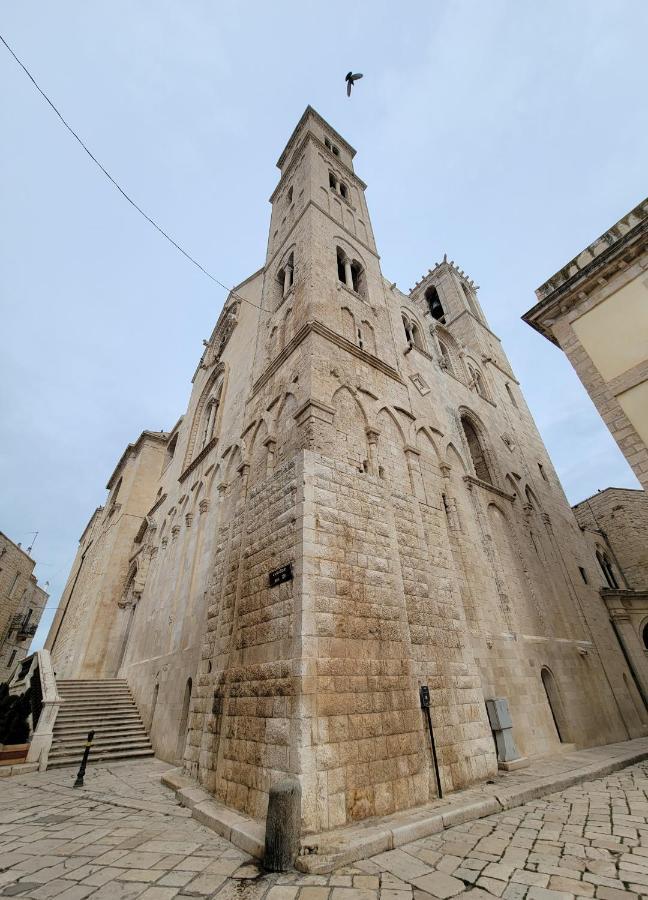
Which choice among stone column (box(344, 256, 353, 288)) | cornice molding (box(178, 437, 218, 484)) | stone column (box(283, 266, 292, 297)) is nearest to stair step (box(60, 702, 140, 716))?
cornice molding (box(178, 437, 218, 484))

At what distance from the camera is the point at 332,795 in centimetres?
411

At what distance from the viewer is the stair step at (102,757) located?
28.2 feet

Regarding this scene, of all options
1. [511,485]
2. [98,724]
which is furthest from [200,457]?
[511,485]

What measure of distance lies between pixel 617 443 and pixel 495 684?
18.2 ft

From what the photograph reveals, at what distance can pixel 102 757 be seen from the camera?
9.16m

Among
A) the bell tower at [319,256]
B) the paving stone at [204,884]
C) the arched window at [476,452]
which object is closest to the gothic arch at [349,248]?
the bell tower at [319,256]

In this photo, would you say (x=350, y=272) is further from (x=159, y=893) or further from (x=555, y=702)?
(x=555, y=702)

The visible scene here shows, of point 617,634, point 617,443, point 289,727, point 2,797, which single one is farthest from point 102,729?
point 617,634

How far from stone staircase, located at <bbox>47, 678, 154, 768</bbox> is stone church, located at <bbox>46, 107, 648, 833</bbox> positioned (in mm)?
422

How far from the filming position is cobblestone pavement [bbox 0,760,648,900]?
115 inches

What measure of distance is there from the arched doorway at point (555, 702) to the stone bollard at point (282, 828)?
28.8 ft

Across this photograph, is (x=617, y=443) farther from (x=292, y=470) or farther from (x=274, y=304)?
(x=274, y=304)

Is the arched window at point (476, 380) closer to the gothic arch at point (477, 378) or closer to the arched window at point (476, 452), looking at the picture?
the gothic arch at point (477, 378)

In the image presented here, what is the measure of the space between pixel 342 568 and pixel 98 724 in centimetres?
998
